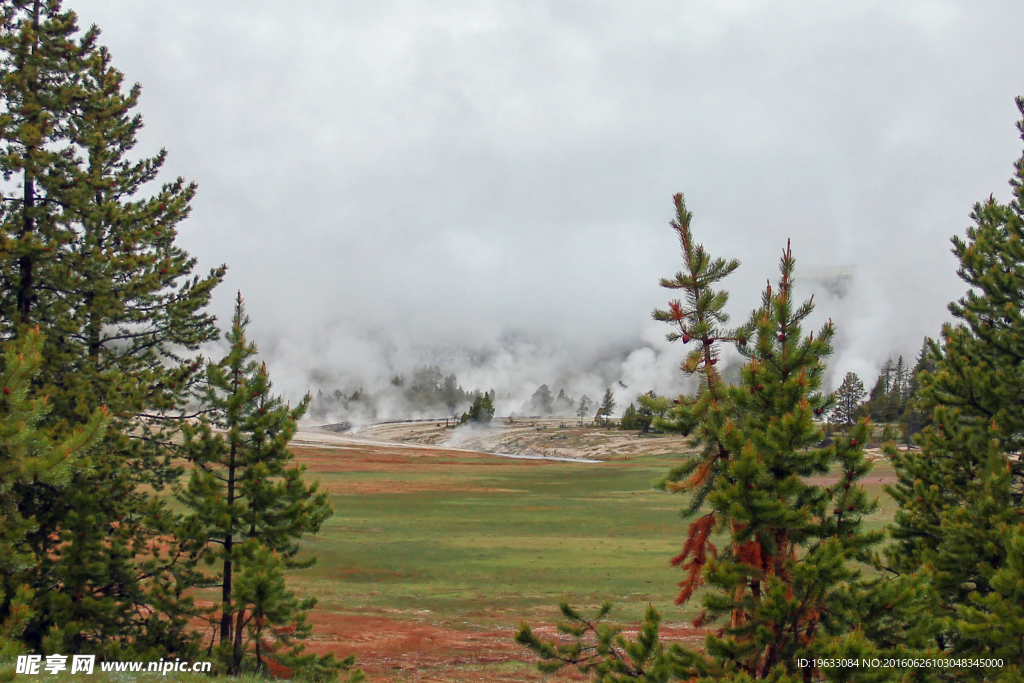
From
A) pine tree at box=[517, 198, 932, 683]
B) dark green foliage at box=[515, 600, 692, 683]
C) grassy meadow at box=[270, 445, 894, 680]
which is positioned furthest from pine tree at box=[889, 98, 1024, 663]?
dark green foliage at box=[515, 600, 692, 683]

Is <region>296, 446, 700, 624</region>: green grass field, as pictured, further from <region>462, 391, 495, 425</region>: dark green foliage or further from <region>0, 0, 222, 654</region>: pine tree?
<region>462, 391, 495, 425</region>: dark green foliage

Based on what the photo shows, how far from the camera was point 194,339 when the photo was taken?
17281 millimetres

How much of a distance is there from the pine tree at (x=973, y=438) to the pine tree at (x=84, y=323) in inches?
661

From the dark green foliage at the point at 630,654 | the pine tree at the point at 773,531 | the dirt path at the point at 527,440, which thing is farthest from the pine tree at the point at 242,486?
the dirt path at the point at 527,440

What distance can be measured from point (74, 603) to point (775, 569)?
48.5 ft

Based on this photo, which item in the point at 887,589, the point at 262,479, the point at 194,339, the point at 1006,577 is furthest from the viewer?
the point at 194,339

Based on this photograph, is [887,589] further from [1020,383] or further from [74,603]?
[74,603]

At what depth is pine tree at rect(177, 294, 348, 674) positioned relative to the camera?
1473 cm

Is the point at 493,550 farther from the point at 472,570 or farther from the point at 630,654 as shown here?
the point at 630,654

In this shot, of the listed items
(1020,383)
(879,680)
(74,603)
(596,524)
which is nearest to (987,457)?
(1020,383)

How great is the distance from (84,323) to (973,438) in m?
20.5

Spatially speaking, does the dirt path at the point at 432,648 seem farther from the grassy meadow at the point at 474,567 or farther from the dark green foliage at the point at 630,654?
the dark green foliage at the point at 630,654

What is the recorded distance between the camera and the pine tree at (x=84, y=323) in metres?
13.8

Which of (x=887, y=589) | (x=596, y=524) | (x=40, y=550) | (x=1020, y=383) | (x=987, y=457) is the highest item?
(x=1020, y=383)
